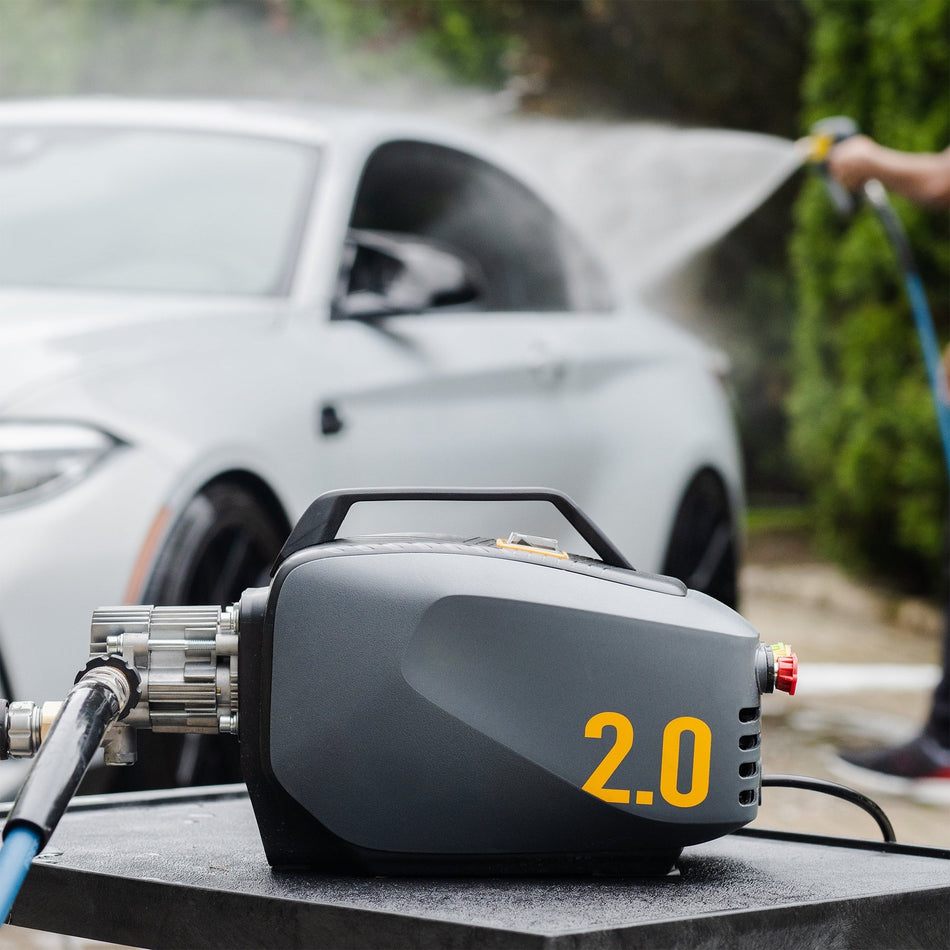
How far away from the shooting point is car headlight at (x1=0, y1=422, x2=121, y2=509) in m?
2.06

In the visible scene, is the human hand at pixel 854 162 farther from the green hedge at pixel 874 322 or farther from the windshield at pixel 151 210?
the green hedge at pixel 874 322

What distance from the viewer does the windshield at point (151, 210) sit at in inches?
109

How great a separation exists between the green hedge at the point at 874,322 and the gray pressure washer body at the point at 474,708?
5922 mm

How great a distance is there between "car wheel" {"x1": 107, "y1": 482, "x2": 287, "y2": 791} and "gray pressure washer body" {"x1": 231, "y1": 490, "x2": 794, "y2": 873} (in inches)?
44.2

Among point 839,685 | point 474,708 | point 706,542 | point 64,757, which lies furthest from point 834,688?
point 64,757

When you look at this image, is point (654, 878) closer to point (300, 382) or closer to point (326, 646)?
point (326, 646)

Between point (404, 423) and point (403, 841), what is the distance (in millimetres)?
1874

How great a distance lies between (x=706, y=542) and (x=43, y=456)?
90.2 inches

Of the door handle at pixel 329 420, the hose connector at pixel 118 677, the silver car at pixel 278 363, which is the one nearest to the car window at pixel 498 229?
the silver car at pixel 278 363

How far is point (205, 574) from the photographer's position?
2295 mm

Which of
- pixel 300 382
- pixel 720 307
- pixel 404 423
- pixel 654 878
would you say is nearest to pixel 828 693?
pixel 404 423

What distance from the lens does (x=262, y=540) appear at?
8.02ft

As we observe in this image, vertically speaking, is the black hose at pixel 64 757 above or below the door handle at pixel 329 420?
above

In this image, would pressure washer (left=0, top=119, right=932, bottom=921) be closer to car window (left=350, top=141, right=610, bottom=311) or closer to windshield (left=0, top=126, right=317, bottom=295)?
windshield (left=0, top=126, right=317, bottom=295)
